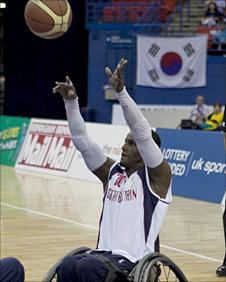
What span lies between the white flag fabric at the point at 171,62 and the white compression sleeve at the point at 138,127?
Answer: 22.6 metres

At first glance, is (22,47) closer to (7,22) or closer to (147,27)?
(7,22)

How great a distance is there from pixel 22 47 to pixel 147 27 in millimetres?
5541

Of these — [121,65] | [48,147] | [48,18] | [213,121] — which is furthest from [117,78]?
[213,121]

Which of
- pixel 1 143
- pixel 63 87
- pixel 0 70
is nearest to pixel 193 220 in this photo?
Answer: pixel 63 87

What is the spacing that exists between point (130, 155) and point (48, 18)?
316cm

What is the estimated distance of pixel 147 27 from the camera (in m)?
30.2

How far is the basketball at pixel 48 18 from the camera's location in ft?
29.5

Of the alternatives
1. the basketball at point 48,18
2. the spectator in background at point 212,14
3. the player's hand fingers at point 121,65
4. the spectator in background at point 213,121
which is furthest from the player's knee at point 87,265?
the spectator in background at point 212,14

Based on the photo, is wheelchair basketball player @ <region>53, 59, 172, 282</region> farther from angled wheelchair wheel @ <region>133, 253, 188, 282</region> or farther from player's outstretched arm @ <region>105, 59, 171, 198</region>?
angled wheelchair wheel @ <region>133, 253, 188, 282</region>

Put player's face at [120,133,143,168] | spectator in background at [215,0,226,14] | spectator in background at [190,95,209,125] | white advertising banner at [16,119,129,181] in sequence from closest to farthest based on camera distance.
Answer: player's face at [120,133,143,168], white advertising banner at [16,119,129,181], spectator in background at [190,95,209,125], spectator in background at [215,0,226,14]

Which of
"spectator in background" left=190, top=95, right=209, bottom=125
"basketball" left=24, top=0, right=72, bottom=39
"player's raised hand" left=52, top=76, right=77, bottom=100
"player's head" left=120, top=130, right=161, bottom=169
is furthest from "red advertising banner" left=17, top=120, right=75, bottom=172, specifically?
"player's head" left=120, top=130, right=161, bottom=169

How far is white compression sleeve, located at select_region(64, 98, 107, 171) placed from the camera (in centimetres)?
638

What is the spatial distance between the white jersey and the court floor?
3.19 meters

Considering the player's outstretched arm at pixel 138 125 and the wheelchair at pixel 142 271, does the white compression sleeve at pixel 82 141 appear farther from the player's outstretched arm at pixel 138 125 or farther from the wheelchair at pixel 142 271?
the wheelchair at pixel 142 271
